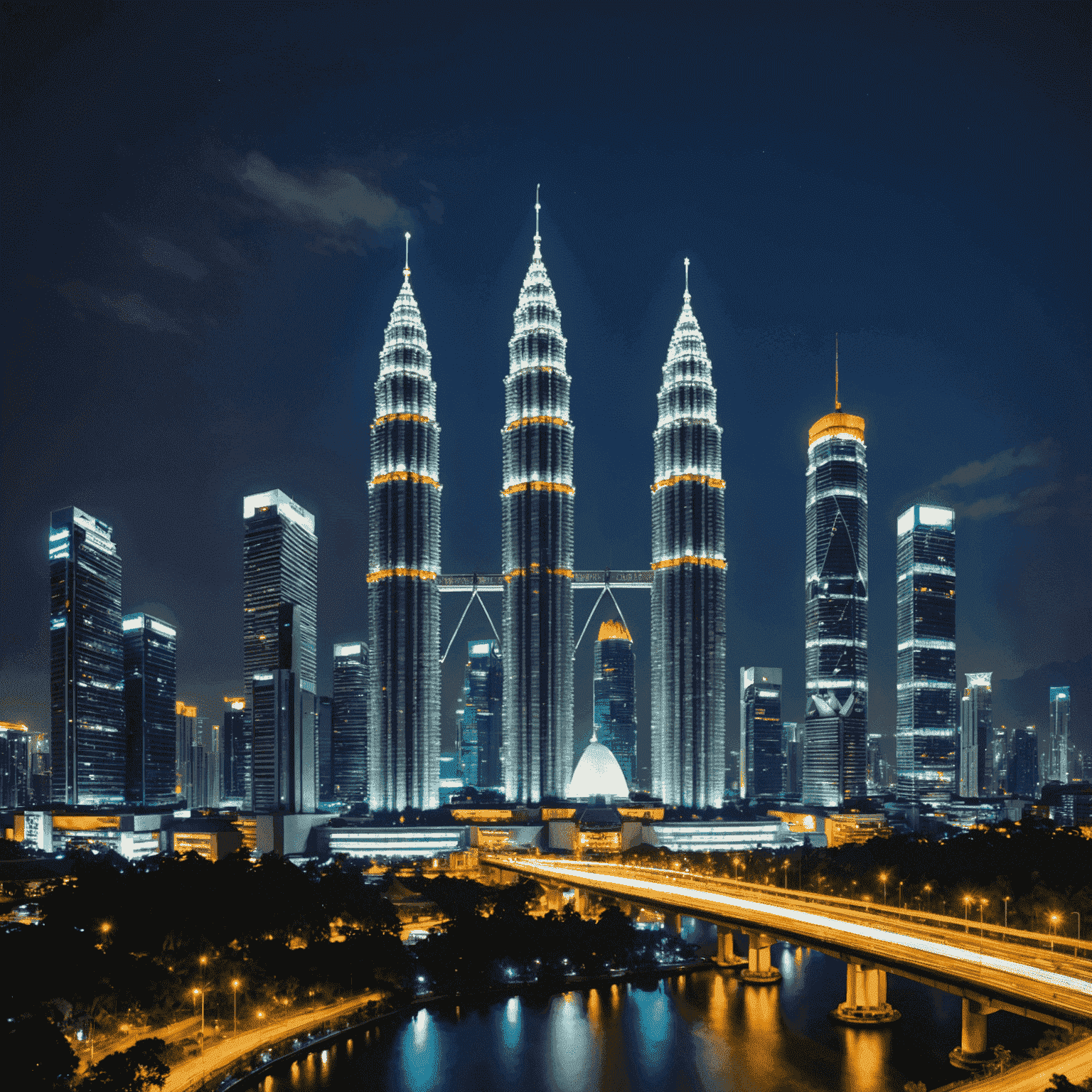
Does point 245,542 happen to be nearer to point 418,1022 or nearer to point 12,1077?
point 418,1022

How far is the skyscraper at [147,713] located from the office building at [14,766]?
25242 millimetres

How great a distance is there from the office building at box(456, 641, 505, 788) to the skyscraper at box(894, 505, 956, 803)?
199 feet

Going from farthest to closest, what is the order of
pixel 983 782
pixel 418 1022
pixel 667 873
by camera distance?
pixel 983 782 < pixel 667 873 < pixel 418 1022

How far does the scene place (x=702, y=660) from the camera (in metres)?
106

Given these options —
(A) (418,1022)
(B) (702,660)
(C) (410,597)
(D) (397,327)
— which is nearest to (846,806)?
(B) (702,660)

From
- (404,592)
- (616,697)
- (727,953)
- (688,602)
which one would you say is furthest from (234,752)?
(727,953)

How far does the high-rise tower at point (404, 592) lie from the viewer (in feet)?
341

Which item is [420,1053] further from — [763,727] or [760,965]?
[763,727]

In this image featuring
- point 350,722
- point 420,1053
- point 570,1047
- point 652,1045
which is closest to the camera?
point 420,1053

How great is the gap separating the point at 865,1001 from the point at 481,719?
442 ft

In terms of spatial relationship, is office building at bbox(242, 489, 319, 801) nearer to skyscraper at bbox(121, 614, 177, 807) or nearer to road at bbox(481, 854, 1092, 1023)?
skyscraper at bbox(121, 614, 177, 807)

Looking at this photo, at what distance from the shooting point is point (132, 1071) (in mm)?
31906

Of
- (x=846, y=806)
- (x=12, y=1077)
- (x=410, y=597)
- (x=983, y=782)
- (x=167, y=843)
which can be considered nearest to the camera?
(x=12, y=1077)

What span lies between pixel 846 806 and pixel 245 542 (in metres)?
67.2
